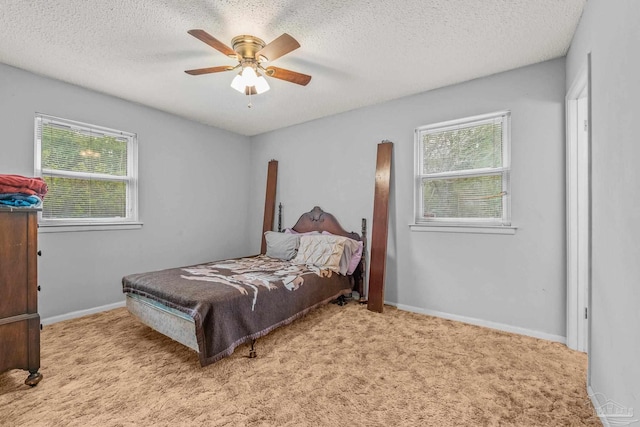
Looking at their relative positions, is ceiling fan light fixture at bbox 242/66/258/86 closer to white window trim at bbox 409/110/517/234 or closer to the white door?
white window trim at bbox 409/110/517/234

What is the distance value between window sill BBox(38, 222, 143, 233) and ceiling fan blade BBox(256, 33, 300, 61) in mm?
2582

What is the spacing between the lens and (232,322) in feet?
7.08

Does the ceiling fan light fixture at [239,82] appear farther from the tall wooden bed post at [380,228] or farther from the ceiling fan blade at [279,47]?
the tall wooden bed post at [380,228]

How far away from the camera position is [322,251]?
11.2 ft

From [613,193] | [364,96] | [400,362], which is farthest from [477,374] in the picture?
[364,96]

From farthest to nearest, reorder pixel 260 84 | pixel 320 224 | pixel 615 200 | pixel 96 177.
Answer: pixel 320 224, pixel 96 177, pixel 260 84, pixel 615 200

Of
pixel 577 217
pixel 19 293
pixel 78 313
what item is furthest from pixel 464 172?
pixel 78 313

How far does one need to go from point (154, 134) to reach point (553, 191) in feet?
14.4

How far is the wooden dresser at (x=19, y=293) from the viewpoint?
1.80 meters

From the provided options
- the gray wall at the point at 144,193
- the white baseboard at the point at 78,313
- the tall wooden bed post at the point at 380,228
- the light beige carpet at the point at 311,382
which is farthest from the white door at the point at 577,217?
the white baseboard at the point at 78,313

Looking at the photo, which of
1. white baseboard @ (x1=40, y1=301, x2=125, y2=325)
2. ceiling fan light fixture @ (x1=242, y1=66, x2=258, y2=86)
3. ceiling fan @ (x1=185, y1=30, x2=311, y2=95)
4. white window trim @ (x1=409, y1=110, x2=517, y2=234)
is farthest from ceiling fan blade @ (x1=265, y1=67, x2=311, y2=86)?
white baseboard @ (x1=40, y1=301, x2=125, y2=325)

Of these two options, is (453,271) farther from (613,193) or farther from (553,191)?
(613,193)

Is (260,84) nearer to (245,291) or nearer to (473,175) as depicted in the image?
(245,291)

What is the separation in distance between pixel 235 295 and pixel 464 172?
2.49 meters
